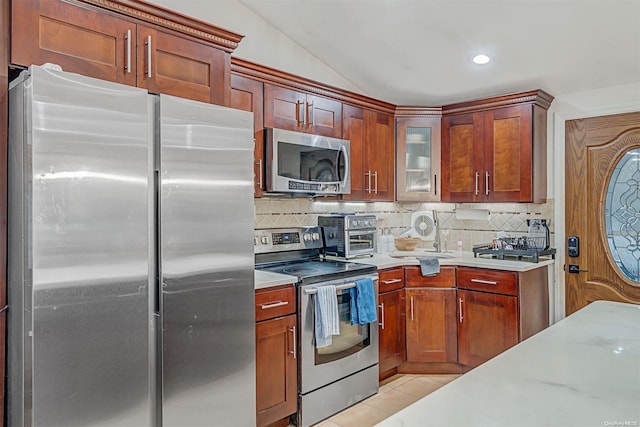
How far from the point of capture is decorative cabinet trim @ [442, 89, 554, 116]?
3.51m

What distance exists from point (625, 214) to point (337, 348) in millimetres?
2395

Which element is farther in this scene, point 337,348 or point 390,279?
point 390,279

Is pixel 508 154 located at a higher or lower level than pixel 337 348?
higher

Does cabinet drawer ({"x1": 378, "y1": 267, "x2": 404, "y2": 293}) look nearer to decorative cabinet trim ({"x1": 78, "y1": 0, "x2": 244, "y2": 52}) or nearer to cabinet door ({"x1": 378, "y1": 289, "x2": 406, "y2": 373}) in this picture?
cabinet door ({"x1": 378, "y1": 289, "x2": 406, "y2": 373})

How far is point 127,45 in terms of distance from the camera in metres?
2.04

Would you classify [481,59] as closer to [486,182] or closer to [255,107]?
[486,182]

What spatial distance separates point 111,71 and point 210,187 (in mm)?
672

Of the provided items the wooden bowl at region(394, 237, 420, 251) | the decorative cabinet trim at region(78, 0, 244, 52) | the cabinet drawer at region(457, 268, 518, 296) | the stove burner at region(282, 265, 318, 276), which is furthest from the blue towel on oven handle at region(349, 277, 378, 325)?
the decorative cabinet trim at region(78, 0, 244, 52)

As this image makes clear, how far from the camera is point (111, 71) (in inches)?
78.6

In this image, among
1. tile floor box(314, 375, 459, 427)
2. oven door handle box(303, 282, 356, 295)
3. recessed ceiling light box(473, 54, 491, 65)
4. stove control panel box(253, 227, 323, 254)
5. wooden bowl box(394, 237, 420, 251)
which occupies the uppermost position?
recessed ceiling light box(473, 54, 491, 65)

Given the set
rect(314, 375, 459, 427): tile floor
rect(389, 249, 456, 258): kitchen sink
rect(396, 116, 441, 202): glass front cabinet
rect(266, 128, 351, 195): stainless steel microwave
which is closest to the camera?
rect(314, 375, 459, 427): tile floor

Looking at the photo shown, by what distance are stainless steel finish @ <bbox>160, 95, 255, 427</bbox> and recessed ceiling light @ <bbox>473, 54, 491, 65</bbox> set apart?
1966 millimetres

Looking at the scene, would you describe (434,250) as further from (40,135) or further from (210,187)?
(40,135)

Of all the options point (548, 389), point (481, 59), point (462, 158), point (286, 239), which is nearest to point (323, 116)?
point (286, 239)
